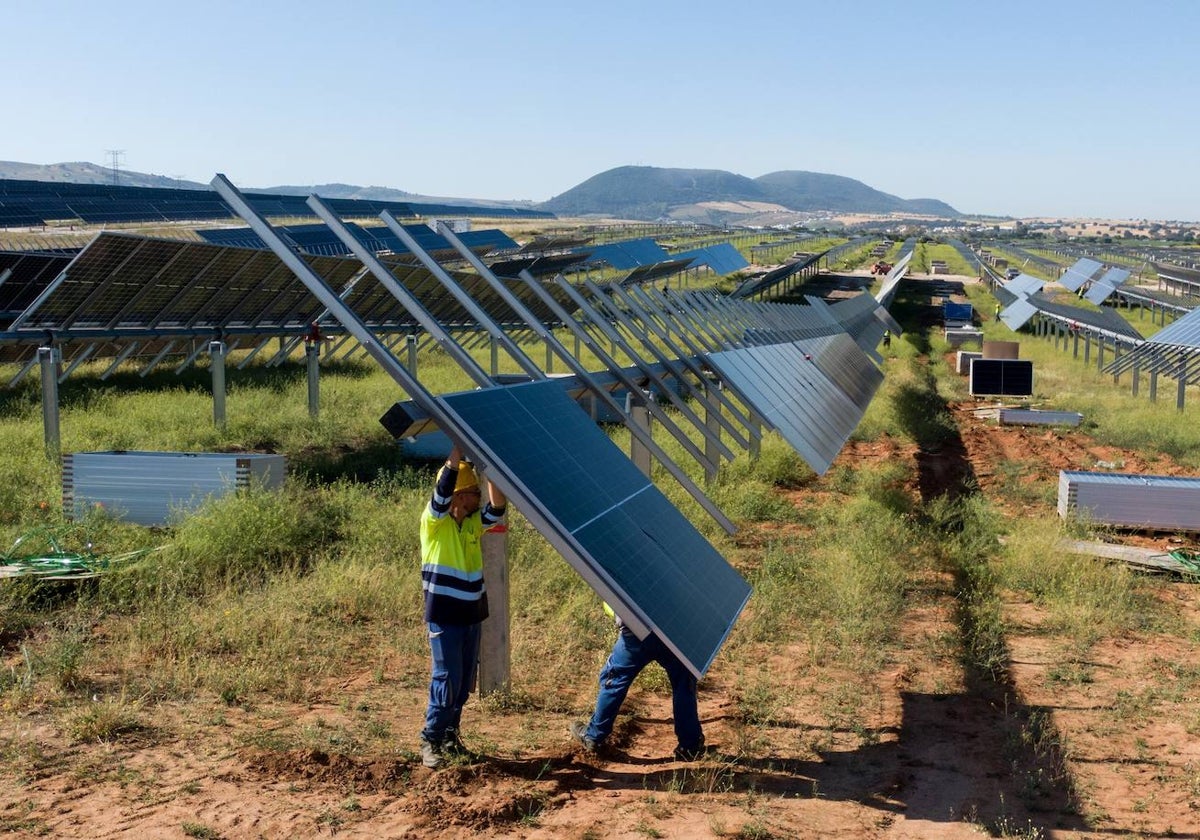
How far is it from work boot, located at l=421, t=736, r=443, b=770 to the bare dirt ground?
0.24 ft

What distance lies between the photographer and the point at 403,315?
30750mm

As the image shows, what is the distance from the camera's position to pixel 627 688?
7.30 metres

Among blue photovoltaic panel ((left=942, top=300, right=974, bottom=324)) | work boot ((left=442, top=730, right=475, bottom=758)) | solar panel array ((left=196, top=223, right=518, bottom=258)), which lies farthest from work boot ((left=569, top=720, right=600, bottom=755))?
blue photovoltaic panel ((left=942, top=300, right=974, bottom=324))

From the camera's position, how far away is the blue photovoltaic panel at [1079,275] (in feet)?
239

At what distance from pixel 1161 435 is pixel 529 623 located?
17.6 m

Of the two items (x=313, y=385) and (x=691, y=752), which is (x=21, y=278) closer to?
(x=313, y=385)

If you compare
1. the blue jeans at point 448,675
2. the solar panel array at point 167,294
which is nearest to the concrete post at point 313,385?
the solar panel array at point 167,294

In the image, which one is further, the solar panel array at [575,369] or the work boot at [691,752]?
the work boot at [691,752]

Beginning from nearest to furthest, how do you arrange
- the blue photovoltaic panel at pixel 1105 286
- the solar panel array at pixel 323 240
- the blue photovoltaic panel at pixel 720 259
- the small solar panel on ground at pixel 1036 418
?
the small solar panel on ground at pixel 1036 418, the solar panel array at pixel 323 240, the blue photovoltaic panel at pixel 1105 286, the blue photovoltaic panel at pixel 720 259

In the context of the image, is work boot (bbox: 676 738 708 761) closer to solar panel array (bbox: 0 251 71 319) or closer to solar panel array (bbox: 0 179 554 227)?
solar panel array (bbox: 0 251 71 319)

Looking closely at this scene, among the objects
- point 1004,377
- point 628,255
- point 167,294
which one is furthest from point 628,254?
point 167,294

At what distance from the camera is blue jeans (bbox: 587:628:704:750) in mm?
7270

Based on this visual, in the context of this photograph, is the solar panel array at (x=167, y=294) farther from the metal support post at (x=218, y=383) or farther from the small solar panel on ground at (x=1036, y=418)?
the small solar panel on ground at (x=1036, y=418)

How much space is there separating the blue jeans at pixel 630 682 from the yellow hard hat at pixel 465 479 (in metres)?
1.34
